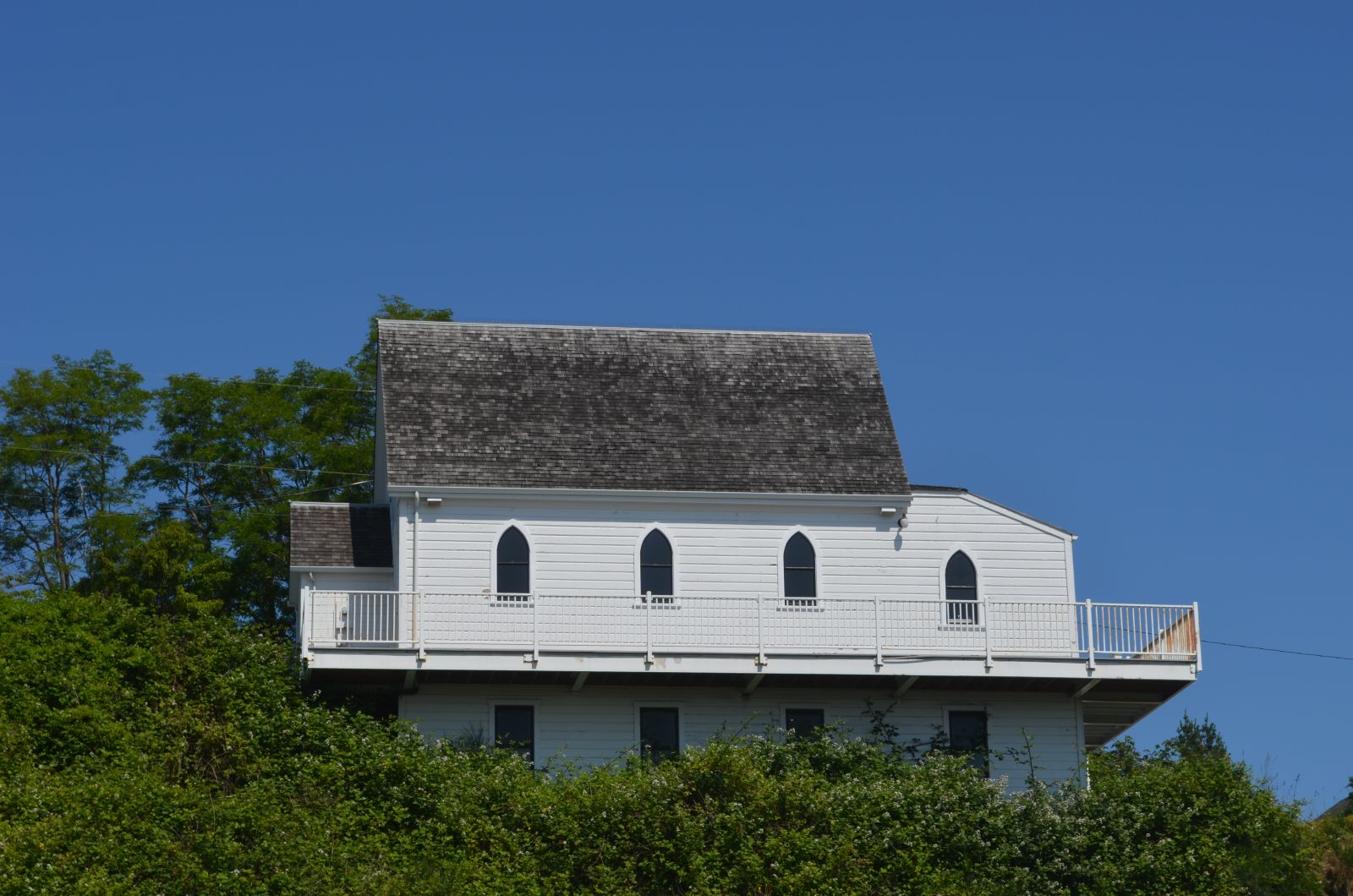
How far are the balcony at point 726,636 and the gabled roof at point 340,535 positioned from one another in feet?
7.29

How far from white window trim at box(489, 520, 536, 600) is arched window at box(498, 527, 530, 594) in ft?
0.05

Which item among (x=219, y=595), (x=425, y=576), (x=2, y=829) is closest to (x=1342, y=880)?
(x=425, y=576)

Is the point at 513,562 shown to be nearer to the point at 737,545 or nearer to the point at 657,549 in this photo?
the point at 657,549

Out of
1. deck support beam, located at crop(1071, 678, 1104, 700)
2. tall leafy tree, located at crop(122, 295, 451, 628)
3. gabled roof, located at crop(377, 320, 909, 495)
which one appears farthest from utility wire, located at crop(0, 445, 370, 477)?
deck support beam, located at crop(1071, 678, 1104, 700)

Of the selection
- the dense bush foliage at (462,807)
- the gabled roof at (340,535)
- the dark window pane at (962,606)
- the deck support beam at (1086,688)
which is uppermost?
the gabled roof at (340,535)

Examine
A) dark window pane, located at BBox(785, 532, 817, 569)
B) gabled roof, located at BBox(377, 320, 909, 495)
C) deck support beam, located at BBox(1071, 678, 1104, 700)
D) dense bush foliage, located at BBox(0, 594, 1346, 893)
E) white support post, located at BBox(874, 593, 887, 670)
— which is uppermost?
gabled roof, located at BBox(377, 320, 909, 495)

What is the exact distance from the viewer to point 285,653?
37938mm

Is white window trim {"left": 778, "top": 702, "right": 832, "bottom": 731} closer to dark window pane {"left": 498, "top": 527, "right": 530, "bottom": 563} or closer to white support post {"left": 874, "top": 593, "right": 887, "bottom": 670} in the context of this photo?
white support post {"left": 874, "top": 593, "right": 887, "bottom": 670}

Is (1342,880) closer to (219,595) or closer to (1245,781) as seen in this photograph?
(1245,781)

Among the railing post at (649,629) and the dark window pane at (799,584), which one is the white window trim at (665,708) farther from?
the dark window pane at (799,584)

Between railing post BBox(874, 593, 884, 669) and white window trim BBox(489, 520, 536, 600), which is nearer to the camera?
railing post BBox(874, 593, 884, 669)

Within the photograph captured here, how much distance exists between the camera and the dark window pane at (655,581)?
40.4 meters

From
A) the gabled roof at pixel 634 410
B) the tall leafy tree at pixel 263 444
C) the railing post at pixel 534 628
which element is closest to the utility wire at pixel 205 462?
the tall leafy tree at pixel 263 444

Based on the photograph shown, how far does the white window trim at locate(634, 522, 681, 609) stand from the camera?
39.7m
